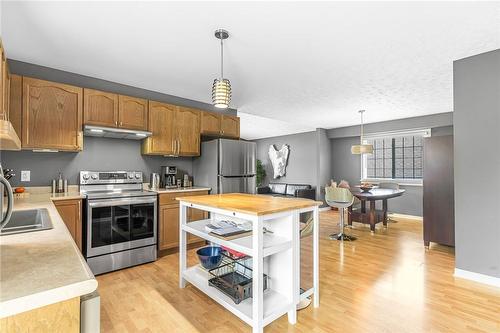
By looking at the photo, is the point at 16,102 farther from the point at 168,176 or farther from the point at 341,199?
the point at 341,199

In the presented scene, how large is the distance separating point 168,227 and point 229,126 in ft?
6.60

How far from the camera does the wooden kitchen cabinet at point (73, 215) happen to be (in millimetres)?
2637

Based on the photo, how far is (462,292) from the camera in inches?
95.2

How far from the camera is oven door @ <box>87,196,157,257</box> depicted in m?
2.81

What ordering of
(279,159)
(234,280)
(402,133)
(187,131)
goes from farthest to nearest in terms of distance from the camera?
(279,159) < (402,133) < (187,131) < (234,280)

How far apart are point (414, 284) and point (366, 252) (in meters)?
0.99

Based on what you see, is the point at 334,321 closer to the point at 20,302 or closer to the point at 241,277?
the point at 241,277

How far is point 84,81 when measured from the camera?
10.5 feet

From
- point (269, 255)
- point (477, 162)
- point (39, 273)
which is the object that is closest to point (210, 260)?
point (269, 255)

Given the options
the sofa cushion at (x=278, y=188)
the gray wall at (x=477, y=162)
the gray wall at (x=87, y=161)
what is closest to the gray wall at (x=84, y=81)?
the gray wall at (x=87, y=161)

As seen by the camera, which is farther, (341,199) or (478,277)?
(341,199)

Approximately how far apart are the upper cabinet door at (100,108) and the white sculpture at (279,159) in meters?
5.65

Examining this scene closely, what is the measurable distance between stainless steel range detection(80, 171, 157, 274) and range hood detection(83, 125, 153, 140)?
51 centimetres

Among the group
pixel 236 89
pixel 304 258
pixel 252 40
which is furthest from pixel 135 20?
pixel 304 258
